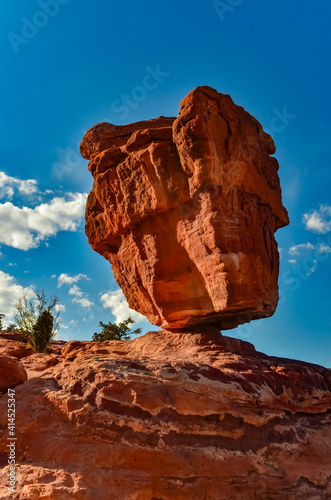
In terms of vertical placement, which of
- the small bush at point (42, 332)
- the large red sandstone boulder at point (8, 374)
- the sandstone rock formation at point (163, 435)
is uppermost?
the small bush at point (42, 332)

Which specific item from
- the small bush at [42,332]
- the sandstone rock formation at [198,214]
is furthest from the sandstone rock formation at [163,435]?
the small bush at [42,332]

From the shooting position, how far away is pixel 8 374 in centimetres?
670

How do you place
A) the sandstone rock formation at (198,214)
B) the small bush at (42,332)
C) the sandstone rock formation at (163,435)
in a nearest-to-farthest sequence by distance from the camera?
the sandstone rock formation at (163,435) → the sandstone rock formation at (198,214) → the small bush at (42,332)

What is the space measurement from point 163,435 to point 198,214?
595cm

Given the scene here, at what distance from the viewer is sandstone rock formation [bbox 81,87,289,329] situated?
9430 mm

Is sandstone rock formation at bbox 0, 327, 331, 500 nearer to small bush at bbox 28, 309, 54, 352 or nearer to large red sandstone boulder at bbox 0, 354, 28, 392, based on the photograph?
large red sandstone boulder at bbox 0, 354, 28, 392

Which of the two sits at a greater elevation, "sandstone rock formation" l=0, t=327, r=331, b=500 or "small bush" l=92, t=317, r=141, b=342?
"small bush" l=92, t=317, r=141, b=342

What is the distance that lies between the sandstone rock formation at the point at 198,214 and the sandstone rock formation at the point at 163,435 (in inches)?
100

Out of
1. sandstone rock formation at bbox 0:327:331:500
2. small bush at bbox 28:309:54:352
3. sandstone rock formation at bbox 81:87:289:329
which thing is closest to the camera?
sandstone rock formation at bbox 0:327:331:500

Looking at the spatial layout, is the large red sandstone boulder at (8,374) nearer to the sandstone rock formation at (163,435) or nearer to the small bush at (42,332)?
the sandstone rock formation at (163,435)

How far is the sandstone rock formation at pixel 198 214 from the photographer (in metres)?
9.43

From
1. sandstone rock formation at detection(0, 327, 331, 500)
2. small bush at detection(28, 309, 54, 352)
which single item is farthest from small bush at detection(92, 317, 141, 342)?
sandstone rock formation at detection(0, 327, 331, 500)

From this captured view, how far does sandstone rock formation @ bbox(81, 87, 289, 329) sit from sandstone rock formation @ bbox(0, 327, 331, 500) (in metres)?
2.55

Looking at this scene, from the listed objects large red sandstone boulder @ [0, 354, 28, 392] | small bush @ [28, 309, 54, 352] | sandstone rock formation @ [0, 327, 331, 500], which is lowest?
sandstone rock formation @ [0, 327, 331, 500]
